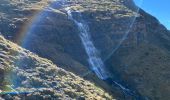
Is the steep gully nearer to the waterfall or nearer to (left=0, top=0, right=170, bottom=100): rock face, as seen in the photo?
the waterfall

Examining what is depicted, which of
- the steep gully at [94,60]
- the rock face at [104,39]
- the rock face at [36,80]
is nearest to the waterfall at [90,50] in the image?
the steep gully at [94,60]

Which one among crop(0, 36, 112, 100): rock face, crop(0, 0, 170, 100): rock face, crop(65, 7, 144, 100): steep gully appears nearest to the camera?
crop(0, 36, 112, 100): rock face

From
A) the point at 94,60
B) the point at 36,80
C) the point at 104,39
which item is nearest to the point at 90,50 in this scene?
the point at 94,60

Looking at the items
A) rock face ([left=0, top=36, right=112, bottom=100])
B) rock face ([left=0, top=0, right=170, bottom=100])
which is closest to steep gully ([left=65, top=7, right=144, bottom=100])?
rock face ([left=0, top=0, right=170, bottom=100])

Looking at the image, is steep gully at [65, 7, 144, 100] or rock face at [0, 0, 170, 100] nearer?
steep gully at [65, 7, 144, 100]

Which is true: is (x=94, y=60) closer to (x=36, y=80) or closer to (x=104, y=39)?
(x=104, y=39)
